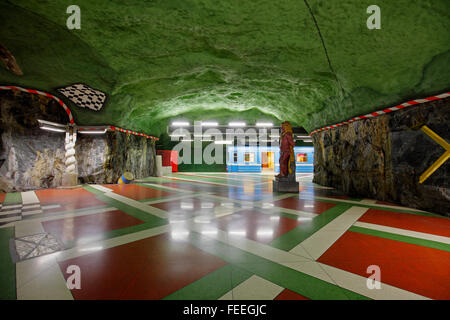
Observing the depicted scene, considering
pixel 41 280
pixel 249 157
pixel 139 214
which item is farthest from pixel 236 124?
pixel 41 280

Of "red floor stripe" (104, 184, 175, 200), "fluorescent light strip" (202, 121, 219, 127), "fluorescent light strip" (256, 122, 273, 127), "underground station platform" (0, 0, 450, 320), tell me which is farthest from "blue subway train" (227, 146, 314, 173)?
"red floor stripe" (104, 184, 175, 200)

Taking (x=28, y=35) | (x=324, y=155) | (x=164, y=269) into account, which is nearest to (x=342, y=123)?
(x=324, y=155)

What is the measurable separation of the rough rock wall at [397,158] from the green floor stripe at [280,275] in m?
3.84

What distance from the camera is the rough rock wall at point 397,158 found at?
3.64 meters

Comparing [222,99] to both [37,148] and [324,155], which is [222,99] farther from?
[37,148]

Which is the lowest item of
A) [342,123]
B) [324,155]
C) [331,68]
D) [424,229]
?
[424,229]

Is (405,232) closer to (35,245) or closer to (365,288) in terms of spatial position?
(365,288)

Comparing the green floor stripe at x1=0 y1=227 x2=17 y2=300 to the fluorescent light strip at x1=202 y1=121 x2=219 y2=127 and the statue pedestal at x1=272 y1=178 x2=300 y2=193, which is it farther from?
the fluorescent light strip at x1=202 y1=121 x2=219 y2=127

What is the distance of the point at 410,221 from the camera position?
3162 millimetres

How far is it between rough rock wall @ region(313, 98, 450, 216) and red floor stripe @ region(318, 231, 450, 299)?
8.07 feet

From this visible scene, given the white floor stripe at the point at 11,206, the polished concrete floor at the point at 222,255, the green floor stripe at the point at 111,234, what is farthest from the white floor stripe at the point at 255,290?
the white floor stripe at the point at 11,206

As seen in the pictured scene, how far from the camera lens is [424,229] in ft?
9.12

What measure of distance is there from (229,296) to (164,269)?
2.22 ft

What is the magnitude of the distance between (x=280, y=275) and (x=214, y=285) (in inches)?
23.0
